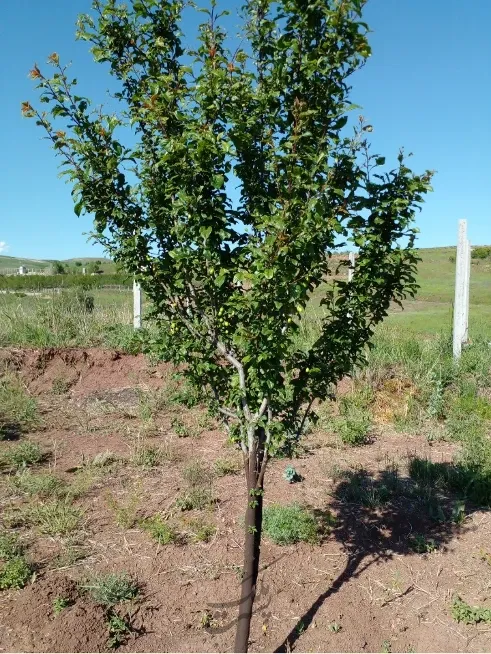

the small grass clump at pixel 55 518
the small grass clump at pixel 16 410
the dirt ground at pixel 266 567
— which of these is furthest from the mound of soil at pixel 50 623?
the small grass clump at pixel 16 410

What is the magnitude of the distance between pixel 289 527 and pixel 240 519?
1.70 ft

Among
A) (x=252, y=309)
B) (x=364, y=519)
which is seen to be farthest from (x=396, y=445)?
(x=252, y=309)

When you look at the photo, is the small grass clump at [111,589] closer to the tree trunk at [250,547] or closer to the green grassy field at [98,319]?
the tree trunk at [250,547]

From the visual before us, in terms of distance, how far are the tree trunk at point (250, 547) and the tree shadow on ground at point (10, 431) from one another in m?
4.40

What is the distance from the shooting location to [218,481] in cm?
563

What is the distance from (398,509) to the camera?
16.8ft

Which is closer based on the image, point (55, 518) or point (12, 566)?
point (12, 566)

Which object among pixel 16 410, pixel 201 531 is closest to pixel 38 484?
pixel 201 531

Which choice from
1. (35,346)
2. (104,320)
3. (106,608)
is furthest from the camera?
(104,320)

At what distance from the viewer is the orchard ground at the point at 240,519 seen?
3.68 metres

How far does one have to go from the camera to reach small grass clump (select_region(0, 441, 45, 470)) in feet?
19.5

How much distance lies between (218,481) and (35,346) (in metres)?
5.83

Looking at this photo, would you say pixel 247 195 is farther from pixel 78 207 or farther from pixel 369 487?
pixel 369 487

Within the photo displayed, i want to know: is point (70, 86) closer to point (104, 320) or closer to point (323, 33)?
point (323, 33)
